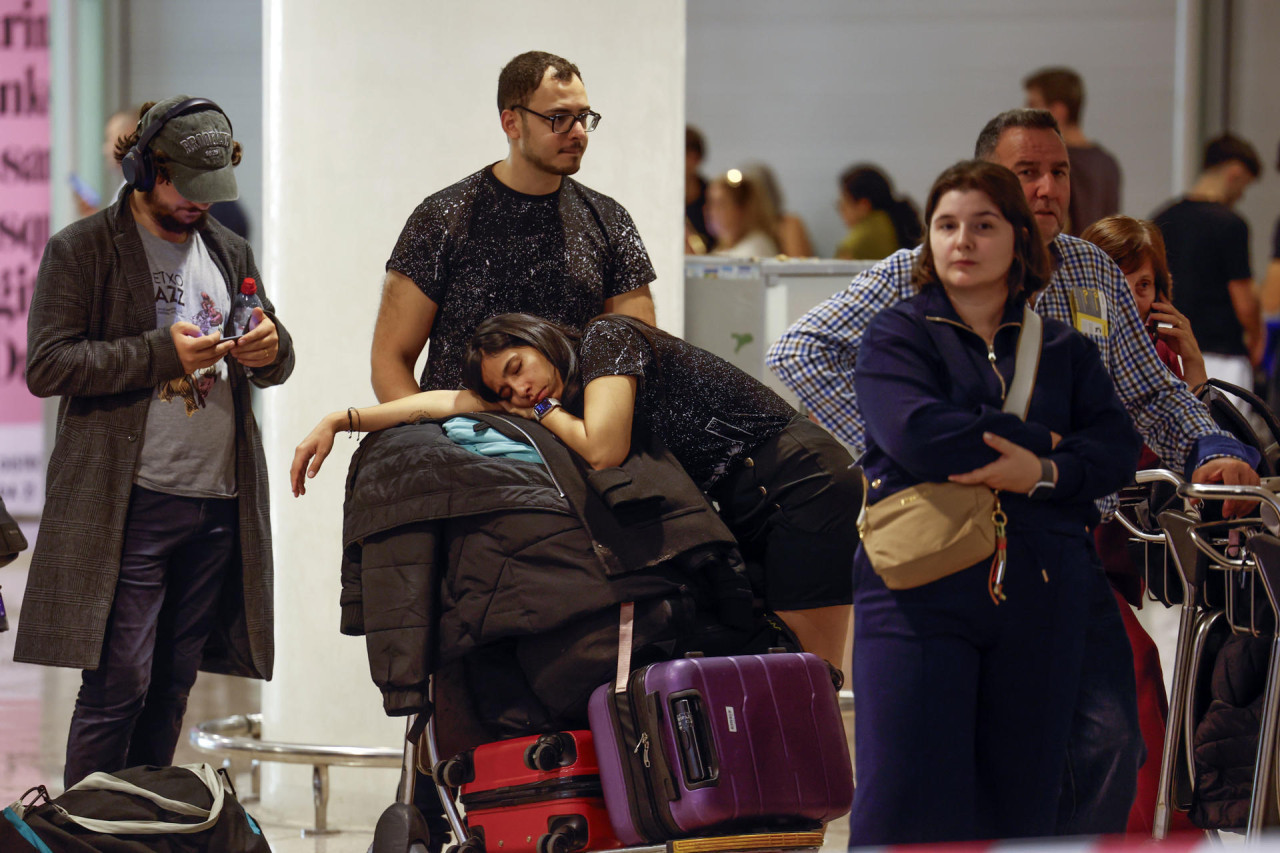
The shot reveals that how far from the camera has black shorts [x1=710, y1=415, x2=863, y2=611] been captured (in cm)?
281

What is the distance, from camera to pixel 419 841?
2.79 metres

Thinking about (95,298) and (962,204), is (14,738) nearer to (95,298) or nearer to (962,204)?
(95,298)

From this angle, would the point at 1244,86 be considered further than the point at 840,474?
Yes

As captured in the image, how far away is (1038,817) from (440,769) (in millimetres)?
1080

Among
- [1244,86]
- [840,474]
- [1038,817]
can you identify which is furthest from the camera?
[1244,86]

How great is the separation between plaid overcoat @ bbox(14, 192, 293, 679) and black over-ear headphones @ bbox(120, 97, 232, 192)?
9 cm

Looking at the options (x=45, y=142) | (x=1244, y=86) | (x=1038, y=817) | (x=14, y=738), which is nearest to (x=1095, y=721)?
(x=1038, y=817)

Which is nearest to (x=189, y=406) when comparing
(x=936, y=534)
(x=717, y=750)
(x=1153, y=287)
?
(x=717, y=750)

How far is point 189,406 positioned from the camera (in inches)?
125

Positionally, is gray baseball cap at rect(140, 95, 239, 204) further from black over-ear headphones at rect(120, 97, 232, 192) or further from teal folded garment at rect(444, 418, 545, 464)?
teal folded garment at rect(444, 418, 545, 464)

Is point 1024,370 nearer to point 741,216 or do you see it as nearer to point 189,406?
point 189,406

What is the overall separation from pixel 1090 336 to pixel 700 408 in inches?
29.5

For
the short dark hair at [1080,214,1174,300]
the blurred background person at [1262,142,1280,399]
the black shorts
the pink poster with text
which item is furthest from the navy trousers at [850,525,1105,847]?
the pink poster with text

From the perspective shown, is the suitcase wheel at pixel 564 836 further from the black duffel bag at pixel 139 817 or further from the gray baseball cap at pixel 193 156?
the gray baseball cap at pixel 193 156
